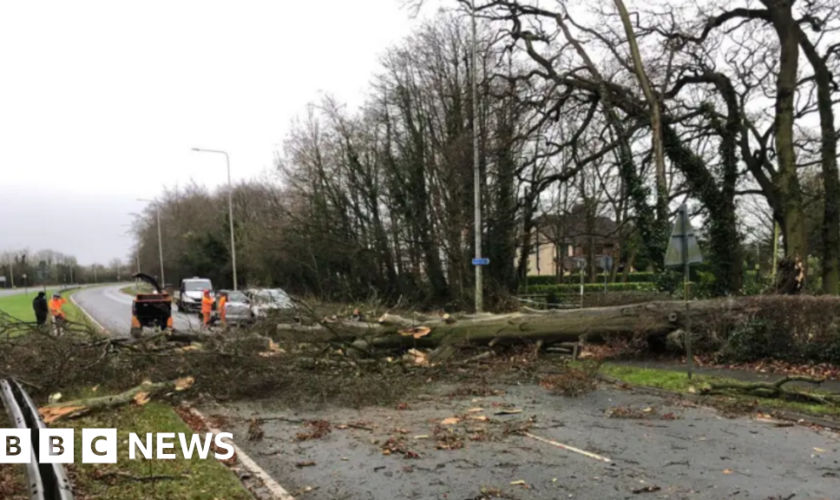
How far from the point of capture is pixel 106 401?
8141 mm

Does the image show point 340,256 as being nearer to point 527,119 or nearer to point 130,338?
point 527,119

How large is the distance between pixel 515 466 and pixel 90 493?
362cm

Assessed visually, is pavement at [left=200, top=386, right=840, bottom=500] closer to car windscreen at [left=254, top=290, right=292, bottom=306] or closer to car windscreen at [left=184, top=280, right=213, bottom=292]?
car windscreen at [left=254, top=290, right=292, bottom=306]

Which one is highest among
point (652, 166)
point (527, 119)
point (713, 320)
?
point (527, 119)

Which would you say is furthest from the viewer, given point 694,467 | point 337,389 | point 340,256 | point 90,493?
point 340,256

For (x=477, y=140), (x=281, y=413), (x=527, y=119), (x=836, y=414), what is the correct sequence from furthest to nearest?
(x=527, y=119) < (x=477, y=140) < (x=281, y=413) < (x=836, y=414)

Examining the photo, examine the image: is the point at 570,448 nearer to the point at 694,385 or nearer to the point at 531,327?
the point at 694,385

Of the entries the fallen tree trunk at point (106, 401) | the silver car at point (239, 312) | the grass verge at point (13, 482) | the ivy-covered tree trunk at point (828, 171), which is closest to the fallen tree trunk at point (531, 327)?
the silver car at point (239, 312)

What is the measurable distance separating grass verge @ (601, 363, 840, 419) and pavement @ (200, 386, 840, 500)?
63cm

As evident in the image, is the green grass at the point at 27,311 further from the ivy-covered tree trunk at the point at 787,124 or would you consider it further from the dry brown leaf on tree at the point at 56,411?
the ivy-covered tree trunk at the point at 787,124

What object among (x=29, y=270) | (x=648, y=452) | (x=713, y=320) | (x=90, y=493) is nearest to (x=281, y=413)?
(x=90, y=493)

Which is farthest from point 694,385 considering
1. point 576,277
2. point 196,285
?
point 576,277

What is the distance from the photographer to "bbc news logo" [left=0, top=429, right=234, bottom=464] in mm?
5695

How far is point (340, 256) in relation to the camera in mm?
32656
